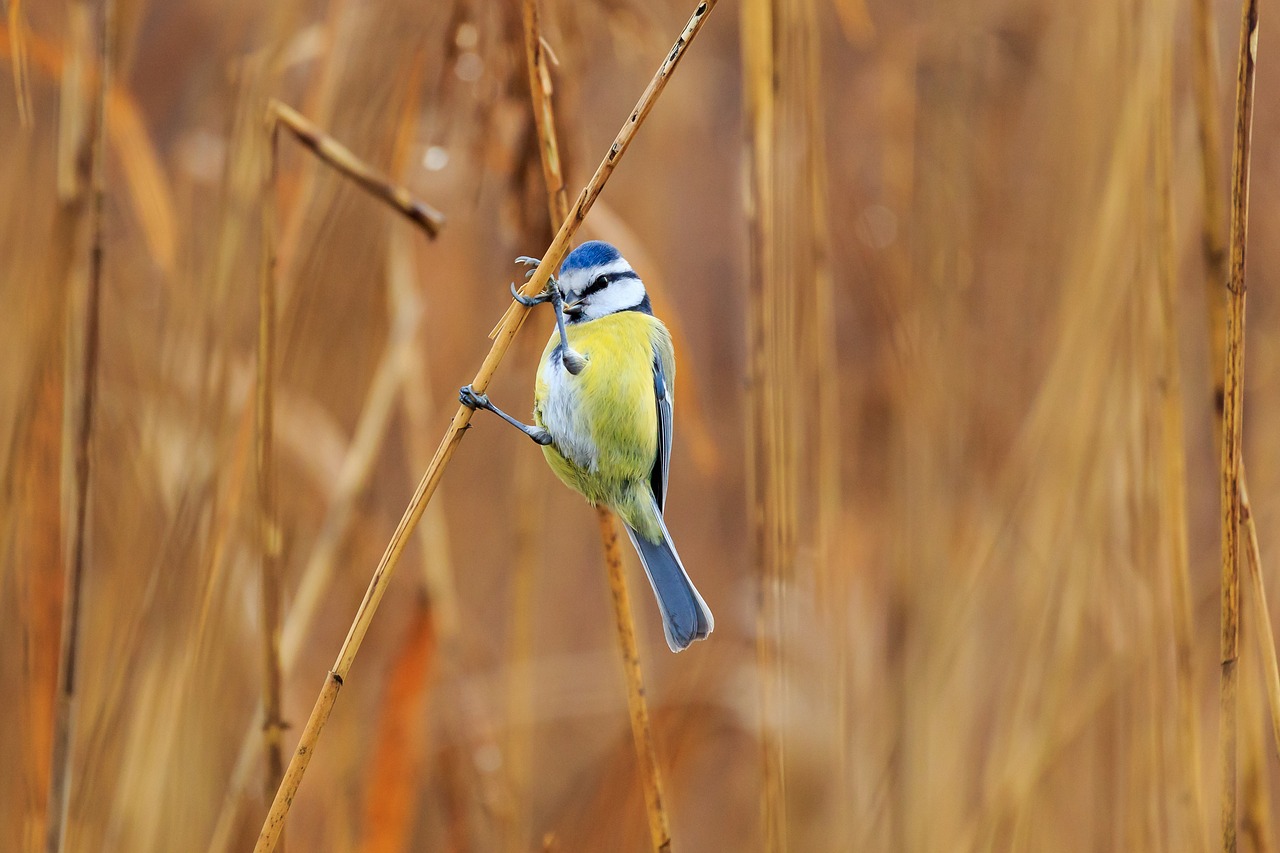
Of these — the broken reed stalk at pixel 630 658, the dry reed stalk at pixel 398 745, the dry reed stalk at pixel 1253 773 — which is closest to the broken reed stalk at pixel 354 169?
the broken reed stalk at pixel 630 658

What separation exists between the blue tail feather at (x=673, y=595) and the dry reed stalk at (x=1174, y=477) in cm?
37

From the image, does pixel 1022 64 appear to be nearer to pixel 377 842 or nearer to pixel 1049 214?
pixel 1049 214

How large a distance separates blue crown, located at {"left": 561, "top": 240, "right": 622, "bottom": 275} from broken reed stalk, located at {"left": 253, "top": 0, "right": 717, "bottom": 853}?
1.05 ft

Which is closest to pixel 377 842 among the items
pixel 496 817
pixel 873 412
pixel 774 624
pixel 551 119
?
pixel 496 817

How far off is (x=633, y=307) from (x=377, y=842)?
2.04ft

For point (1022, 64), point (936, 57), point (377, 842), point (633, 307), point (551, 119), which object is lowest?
point (377, 842)

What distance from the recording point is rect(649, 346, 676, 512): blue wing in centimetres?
100

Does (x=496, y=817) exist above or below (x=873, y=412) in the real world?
below

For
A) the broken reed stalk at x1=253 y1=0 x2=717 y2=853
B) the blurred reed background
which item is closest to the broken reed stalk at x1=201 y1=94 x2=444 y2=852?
the blurred reed background

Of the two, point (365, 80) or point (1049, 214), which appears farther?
point (1049, 214)

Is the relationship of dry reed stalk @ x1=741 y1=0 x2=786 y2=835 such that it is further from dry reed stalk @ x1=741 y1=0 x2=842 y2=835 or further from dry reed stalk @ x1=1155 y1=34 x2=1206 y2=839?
dry reed stalk @ x1=1155 y1=34 x2=1206 y2=839

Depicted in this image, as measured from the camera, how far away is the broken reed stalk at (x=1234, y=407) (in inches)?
24.0

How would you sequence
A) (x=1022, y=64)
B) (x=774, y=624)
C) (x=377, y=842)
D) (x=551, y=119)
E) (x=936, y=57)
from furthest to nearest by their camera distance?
(x=1022, y=64) < (x=936, y=57) < (x=377, y=842) < (x=774, y=624) < (x=551, y=119)

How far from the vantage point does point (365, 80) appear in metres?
0.90
